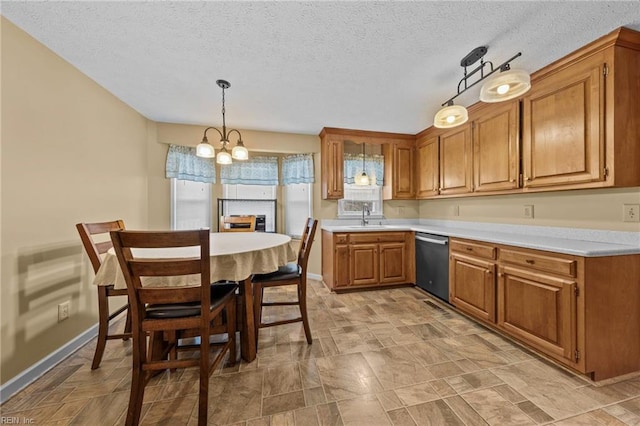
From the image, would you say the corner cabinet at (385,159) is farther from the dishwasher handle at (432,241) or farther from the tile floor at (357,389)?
the tile floor at (357,389)

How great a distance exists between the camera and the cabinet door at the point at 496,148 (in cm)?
229

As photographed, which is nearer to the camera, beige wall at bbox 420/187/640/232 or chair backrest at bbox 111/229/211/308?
chair backrest at bbox 111/229/211/308

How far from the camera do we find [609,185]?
1658mm

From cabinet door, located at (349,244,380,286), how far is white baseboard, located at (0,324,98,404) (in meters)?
2.70

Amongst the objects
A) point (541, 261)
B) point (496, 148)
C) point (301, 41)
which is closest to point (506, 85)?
point (496, 148)

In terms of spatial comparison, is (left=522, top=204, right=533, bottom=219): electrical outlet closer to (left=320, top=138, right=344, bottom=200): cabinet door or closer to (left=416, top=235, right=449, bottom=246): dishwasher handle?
(left=416, top=235, right=449, bottom=246): dishwasher handle

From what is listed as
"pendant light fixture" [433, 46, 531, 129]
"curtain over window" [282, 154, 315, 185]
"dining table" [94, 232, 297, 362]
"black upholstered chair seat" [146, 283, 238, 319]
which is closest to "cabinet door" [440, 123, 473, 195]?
"pendant light fixture" [433, 46, 531, 129]

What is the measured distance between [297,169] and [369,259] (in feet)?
5.79

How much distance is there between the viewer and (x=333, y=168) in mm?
3527

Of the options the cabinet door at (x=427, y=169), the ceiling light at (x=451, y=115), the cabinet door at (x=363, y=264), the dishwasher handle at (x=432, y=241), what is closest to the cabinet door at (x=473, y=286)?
the dishwasher handle at (x=432, y=241)

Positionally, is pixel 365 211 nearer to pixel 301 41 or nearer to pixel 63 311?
pixel 301 41

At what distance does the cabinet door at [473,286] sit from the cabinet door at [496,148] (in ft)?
2.69

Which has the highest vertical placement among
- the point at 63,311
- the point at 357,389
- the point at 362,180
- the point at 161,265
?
the point at 362,180

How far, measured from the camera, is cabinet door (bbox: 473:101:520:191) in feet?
7.51
